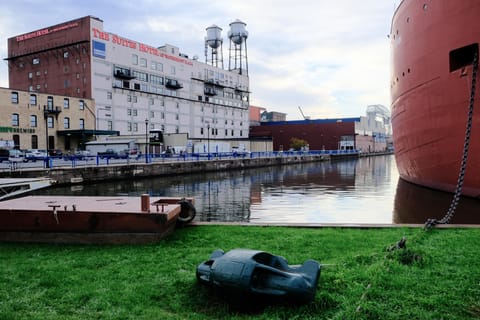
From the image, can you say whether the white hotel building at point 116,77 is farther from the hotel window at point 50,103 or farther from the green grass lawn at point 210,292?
the green grass lawn at point 210,292

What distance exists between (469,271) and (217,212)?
9.71 m

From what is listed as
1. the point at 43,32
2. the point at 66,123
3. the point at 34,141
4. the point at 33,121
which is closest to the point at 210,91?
the point at 43,32

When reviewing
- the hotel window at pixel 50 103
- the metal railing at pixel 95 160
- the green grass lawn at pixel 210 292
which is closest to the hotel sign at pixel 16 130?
the hotel window at pixel 50 103

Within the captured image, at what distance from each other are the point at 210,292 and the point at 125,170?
84.9ft

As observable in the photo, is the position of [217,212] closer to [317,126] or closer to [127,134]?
[127,134]

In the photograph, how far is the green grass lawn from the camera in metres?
3.48

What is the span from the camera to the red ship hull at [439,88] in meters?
11.4

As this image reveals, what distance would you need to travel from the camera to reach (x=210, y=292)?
400 centimetres

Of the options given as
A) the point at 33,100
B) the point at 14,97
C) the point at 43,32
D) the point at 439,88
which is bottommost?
the point at 439,88

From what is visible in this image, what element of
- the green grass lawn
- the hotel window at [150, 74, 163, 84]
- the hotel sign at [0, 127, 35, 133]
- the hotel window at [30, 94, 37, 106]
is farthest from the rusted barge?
the hotel window at [150, 74, 163, 84]

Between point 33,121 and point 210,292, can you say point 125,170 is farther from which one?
point 210,292

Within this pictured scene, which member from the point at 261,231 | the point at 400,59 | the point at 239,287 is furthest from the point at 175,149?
the point at 239,287

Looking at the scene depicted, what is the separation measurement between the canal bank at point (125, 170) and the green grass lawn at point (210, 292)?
18835 mm

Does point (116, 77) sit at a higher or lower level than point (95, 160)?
higher
